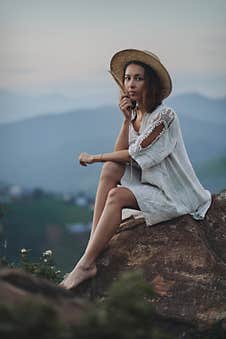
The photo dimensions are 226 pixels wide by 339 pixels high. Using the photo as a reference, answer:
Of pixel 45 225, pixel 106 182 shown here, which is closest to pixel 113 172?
pixel 106 182

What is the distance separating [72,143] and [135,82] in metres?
5.04

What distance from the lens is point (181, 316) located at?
4695 mm

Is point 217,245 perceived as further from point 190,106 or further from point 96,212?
point 190,106

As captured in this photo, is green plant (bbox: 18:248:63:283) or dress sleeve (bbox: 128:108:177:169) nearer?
dress sleeve (bbox: 128:108:177:169)

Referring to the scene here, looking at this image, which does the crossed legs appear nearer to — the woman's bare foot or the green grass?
the woman's bare foot

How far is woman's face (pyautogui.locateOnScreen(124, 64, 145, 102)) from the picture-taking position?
519 cm

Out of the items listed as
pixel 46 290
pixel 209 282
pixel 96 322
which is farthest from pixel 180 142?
pixel 96 322

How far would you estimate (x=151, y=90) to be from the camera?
5199mm

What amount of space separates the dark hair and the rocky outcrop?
0.57 metres

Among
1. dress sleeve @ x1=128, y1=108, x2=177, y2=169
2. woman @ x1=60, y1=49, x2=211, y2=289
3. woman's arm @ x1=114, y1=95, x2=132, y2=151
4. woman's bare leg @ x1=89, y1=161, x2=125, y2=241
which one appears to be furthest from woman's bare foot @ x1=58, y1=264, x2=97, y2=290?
woman's arm @ x1=114, y1=95, x2=132, y2=151

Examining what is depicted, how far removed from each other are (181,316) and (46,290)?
1.74 meters

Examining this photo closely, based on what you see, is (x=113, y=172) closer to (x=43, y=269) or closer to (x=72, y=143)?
(x=43, y=269)

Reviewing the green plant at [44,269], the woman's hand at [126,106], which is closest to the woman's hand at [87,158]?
the woman's hand at [126,106]

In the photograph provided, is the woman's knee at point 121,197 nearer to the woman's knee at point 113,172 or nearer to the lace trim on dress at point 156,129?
the woman's knee at point 113,172
